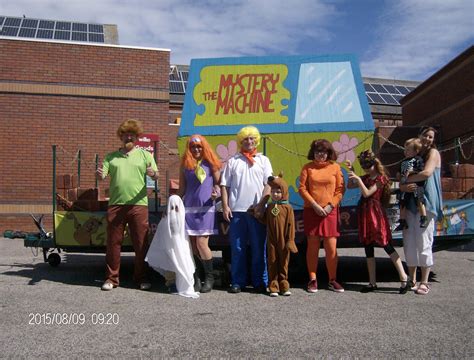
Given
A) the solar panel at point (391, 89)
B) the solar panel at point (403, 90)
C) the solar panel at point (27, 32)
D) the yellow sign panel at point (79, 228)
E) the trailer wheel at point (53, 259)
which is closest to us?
the yellow sign panel at point (79, 228)

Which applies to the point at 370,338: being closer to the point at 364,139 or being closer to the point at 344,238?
the point at 344,238

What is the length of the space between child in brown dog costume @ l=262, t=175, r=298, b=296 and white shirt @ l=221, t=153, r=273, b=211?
0.14 m

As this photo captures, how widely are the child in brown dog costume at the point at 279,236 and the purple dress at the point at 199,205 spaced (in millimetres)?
632

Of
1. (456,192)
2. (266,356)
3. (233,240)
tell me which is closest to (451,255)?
(456,192)

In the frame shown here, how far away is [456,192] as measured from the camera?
584 centimetres

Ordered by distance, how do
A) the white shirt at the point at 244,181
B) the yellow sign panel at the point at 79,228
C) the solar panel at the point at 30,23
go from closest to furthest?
the white shirt at the point at 244,181 < the yellow sign panel at the point at 79,228 < the solar panel at the point at 30,23

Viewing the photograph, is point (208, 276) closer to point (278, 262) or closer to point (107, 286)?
point (278, 262)

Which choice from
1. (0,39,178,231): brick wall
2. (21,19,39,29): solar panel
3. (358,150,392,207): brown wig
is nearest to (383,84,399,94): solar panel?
(0,39,178,231): brick wall

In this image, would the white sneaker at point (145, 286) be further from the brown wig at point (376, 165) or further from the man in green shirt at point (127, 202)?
the brown wig at point (376, 165)

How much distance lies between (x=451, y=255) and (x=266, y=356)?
6845mm

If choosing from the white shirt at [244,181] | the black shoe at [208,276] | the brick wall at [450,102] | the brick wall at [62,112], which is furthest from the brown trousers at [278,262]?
the brick wall at [450,102]

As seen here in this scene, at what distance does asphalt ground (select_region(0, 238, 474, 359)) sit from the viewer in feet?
9.80

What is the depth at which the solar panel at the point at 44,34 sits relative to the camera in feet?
42.0

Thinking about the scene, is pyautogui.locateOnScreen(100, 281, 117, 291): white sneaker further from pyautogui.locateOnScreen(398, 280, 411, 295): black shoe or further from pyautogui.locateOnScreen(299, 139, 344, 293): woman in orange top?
pyautogui.locateOnScreen(398, 280, 411, 295): black shoe
